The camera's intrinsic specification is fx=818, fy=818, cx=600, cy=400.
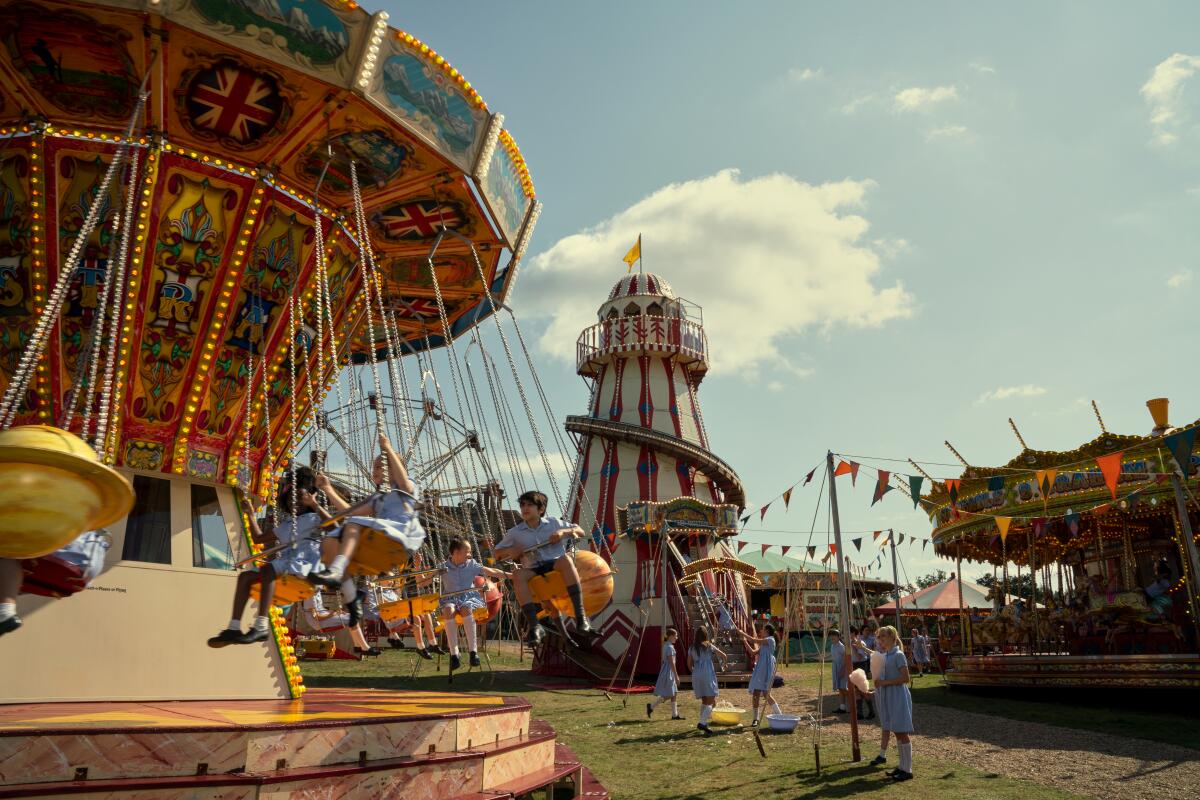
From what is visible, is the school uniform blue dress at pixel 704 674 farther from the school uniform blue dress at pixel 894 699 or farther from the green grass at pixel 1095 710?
the green grass at pixel 1095 710

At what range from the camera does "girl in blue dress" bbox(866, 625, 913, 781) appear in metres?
10.2

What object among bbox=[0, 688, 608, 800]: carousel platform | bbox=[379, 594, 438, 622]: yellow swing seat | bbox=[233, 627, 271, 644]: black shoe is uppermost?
bbox=[379, 594, 438, 622]: yellow swing seat

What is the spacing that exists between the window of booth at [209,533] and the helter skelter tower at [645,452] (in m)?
17.6

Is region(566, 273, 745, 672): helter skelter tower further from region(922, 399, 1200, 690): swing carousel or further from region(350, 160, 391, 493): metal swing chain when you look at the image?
region(350, 160, 391, 493): metal swing chain

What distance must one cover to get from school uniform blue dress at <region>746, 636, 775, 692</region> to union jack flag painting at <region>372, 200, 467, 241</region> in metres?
9.33

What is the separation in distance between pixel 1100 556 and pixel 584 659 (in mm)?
15442

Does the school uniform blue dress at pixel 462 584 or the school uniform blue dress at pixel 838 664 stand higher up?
the school uniform blue dress at pixel 462 584

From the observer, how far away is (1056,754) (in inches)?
468

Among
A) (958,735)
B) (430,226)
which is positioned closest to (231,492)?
(430,226)

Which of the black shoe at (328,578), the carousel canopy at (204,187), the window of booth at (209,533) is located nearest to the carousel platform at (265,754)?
the black shoe at (328,578)

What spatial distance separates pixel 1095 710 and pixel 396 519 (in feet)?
55.4

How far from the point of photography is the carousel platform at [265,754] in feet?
17.5

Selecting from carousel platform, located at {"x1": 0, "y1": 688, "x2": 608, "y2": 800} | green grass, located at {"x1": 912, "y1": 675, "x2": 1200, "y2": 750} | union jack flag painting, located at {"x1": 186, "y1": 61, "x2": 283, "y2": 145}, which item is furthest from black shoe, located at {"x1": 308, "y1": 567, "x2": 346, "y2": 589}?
green grass, located at {"x1": 912, "y1": 675, "x2": 1200, "y2": 750}

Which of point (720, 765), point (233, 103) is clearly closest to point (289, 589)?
point (233, 103)
